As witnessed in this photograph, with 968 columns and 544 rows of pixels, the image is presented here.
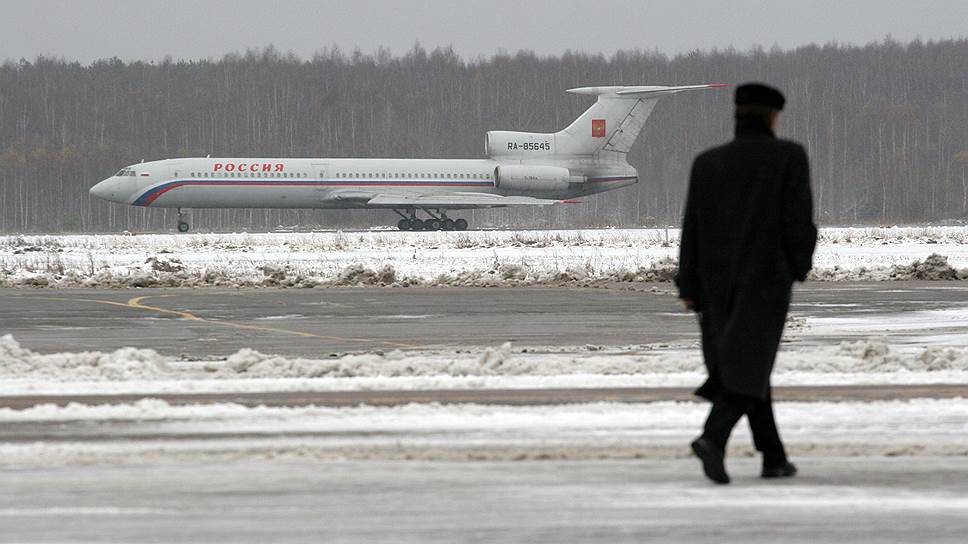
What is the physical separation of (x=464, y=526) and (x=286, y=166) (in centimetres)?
4887

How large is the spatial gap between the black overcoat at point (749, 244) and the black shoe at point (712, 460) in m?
0.26

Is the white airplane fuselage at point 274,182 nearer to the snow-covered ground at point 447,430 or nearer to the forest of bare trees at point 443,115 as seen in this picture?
the forest of bare trees at point 443,115

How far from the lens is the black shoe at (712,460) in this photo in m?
5.70

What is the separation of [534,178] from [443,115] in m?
59.6

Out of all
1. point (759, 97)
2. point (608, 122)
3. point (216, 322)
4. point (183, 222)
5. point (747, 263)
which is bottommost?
point (216, 322)

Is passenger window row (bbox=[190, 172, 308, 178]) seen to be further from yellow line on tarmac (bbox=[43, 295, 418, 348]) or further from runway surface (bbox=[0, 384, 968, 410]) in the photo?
runway surface (bbox=[0, 384, 968, 410])

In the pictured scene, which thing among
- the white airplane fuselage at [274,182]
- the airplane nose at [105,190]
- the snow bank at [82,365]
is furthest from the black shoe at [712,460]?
the airplane nose at [105,190]

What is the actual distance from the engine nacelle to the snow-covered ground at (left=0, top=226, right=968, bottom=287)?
9319 mm

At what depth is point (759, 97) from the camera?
616 cm

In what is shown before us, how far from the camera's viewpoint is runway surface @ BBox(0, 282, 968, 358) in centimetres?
1302

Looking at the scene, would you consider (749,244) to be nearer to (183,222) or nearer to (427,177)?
(427,177)

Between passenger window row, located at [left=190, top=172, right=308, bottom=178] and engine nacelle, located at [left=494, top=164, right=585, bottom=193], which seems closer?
passenger window row, located at [left=190, top=172, right=308, bottom=178]

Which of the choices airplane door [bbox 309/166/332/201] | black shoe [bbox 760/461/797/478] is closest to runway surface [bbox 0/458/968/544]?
black shoe [bbox 760/461/797/478]

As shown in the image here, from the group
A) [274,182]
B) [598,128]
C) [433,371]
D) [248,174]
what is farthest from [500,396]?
[598,128]
